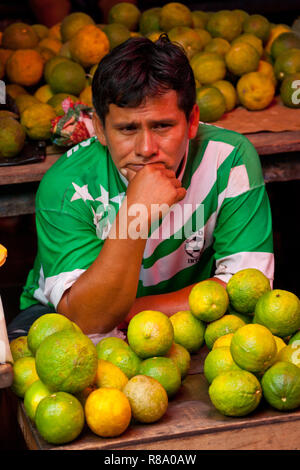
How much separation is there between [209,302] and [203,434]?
39cm

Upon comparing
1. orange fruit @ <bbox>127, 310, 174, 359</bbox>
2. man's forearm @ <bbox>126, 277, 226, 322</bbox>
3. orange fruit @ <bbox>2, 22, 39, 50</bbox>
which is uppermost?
orange fruit @ <bbox>2, 22, 39, 50</bbox>

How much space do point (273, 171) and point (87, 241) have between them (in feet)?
3.63

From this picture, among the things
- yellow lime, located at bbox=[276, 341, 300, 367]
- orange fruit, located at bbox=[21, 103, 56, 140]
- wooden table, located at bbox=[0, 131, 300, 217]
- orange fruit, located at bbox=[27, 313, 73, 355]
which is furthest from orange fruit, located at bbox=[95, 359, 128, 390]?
orange fruit, located at bbox=[21, 103, 56, 140]

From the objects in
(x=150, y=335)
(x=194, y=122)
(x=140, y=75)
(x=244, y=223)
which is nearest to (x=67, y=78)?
(x=194, y=122)

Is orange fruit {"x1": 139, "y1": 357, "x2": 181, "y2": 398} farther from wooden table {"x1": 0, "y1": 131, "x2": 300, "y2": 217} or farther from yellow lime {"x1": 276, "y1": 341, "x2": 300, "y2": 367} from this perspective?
wooden table {"x1": 0, "y1": 131, "x2": 300, "y2": 217}

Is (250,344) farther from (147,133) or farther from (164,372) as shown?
(147,133)

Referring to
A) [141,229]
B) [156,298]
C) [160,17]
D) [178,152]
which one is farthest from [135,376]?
[160,17]

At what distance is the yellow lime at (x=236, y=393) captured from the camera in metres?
1.37

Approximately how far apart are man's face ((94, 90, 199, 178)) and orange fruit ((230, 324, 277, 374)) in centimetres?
79

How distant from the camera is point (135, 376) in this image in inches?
56.7

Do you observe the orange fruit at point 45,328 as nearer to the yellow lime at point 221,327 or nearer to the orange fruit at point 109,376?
the orange fruit at point 109,376

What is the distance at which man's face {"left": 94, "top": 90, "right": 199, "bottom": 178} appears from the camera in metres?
2.02

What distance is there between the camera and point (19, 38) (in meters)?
3.56
